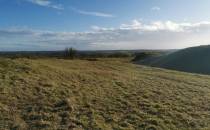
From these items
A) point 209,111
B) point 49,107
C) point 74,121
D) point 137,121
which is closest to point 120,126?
point 137,121

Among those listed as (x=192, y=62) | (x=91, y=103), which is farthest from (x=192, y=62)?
(x=91, y=103)

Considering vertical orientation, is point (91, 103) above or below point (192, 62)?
above

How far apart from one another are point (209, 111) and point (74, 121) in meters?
6.54

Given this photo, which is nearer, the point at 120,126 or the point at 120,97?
the point at 120,126

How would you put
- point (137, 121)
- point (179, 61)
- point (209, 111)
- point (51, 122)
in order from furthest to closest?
point (179, 61)
point (209, 111)
point (137, 121)
point (51, 122)

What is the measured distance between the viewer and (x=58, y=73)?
17.6m

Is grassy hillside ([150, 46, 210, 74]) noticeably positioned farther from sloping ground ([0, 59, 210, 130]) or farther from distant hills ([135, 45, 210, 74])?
sloping ground ([0, 59, 210, 130])

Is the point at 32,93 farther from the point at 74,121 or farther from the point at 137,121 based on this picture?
the point at 137,121

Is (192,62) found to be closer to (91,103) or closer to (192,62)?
(192,62)

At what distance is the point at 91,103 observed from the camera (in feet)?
40.1

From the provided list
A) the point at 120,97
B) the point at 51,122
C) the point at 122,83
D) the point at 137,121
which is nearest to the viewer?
the point at 51,122

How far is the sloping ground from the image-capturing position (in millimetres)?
10008

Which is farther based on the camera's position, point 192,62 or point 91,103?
point 192,62

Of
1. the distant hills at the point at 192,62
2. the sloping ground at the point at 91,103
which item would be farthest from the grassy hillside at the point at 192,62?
the sloping ground at the point at 91,103
